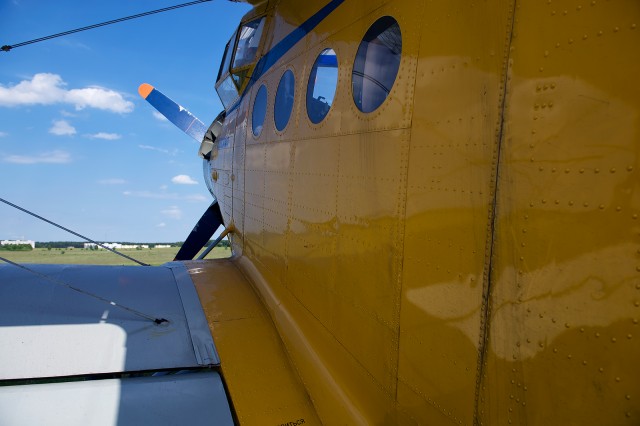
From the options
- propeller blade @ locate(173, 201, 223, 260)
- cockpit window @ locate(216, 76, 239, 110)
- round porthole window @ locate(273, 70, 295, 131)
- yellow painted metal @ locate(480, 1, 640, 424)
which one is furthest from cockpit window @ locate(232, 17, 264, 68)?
yellow painted metal @ locate(480, 1, 640, 424)

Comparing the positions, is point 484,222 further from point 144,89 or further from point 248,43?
point 144,89

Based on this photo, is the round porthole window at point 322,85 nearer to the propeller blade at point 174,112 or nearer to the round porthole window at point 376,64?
the round porthole window at point 376,64

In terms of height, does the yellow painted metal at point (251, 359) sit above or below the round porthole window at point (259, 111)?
below

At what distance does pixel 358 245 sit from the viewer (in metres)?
2.86

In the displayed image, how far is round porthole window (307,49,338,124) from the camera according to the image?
335 centimetres

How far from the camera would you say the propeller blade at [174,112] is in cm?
1011

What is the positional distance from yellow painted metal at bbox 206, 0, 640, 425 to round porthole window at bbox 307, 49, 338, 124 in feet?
0.42

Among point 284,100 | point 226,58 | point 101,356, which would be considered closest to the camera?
point 101,356

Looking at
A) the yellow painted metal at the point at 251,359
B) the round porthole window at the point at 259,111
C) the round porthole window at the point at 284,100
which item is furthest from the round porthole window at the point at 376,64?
the round porthole window at the point at 259,111

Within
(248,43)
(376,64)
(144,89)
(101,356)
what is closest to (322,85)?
(376,64)

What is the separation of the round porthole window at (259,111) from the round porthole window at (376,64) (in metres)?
2.32

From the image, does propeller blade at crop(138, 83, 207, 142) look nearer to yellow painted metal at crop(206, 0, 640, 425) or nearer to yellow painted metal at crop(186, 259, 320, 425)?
yellow painted metal at crop(186, 259, 320, 425)

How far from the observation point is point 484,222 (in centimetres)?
190

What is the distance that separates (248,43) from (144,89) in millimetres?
5676
